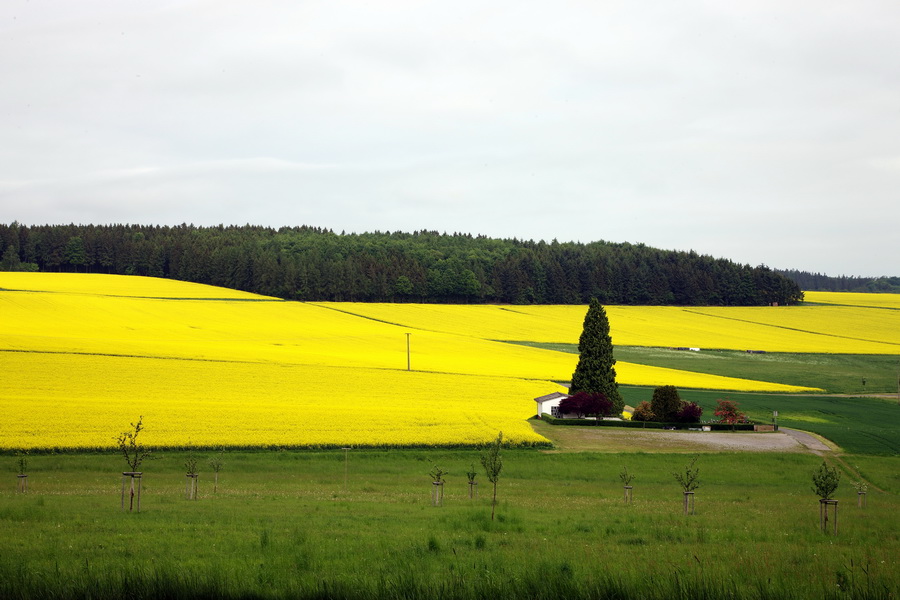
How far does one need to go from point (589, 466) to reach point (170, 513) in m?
22.4

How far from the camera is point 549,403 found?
54.9 metres

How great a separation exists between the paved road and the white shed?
48.6ft

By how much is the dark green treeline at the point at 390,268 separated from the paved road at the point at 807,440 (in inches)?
3771

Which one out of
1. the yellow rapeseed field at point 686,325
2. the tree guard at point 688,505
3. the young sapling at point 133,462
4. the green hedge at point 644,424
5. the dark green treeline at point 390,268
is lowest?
the green hedge at point 644,424

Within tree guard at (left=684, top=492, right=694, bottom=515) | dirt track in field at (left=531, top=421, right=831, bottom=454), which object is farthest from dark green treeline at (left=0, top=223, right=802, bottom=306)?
tree guard at (left=684, top=492, right=694, bottom=515)

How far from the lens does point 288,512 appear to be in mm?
21406

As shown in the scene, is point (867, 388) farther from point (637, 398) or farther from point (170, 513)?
point (170, 513)

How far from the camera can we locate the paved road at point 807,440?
4446 cm

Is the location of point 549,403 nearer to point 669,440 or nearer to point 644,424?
point 644,424

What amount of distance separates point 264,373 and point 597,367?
24.5 m

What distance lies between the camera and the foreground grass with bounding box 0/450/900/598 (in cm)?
979

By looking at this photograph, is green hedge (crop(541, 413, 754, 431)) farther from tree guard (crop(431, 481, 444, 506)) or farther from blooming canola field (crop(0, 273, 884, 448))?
tree guard (crop(431, 481, 444, 506))

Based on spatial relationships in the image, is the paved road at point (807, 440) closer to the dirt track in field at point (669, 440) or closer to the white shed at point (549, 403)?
the dirt track in field at point (669, 440)

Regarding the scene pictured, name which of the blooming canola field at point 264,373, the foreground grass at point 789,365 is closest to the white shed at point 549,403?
the blooming canola field at point 264,373
